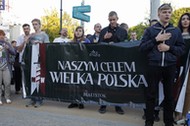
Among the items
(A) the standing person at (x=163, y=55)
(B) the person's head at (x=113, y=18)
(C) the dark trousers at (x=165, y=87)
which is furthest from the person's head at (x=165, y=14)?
(B) the person's head at (x=113, y=18)

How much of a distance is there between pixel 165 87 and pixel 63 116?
81.2 inches

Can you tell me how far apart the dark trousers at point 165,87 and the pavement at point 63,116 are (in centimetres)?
45

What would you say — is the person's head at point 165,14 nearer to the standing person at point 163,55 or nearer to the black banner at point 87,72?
the standing person at point 163,55

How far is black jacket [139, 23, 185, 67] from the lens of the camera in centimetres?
493

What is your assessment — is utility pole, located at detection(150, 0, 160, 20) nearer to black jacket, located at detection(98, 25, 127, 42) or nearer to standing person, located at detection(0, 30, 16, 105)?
black jacket, located at detection(98, 25, 127, 42)

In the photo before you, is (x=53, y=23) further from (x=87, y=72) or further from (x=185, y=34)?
(x=185, y=34)

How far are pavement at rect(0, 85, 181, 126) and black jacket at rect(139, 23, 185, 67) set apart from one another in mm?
1223

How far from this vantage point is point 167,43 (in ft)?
16.2

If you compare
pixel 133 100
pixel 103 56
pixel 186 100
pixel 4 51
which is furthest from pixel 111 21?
pixel 4 51

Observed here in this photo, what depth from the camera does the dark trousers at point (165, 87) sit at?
502cm

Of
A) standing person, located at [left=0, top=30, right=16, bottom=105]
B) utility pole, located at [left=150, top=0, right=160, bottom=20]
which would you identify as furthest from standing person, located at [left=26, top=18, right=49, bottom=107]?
utility pole, located at [left=150, top=0, right=160, bottom=20]

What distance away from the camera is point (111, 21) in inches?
247

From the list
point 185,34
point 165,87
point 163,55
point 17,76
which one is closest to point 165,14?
point 163,55

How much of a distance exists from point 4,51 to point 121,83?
3018mm
